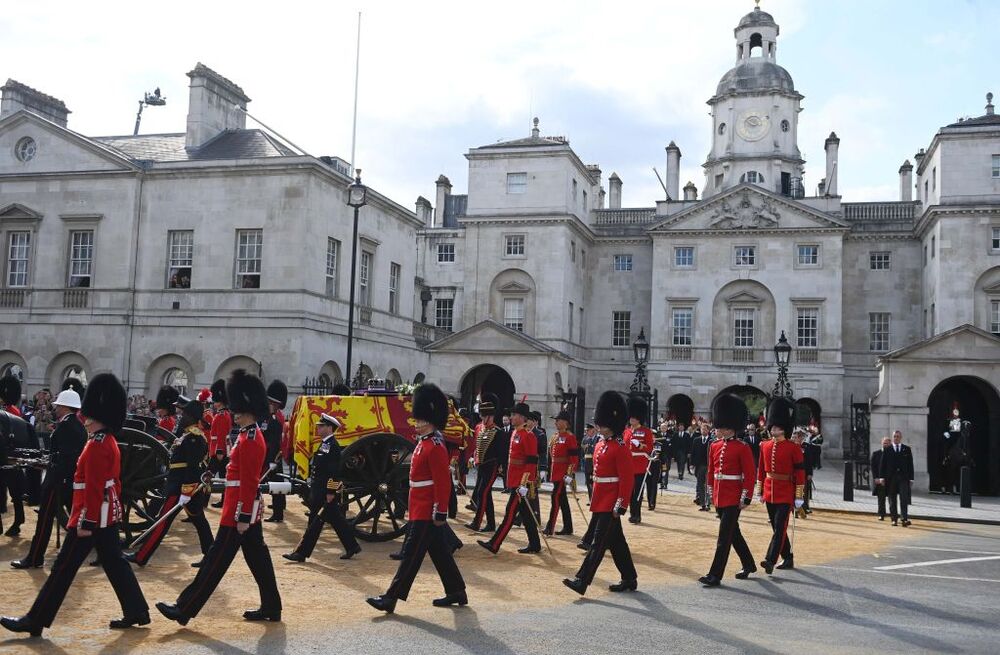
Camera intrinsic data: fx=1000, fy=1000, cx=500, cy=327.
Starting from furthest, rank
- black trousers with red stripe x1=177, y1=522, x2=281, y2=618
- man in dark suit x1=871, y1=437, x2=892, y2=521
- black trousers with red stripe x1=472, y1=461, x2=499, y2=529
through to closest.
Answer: man in dark suit x1=871, y1=437, x2=892, y2=521
black trousers with red stripe x1=472, y1=461, x2=499, y2=529
black trousers with red stripe x1=177, y1=522, x2=281, y2=618

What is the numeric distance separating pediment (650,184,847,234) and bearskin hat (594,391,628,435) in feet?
131

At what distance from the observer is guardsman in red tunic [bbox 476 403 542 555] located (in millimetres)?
12945

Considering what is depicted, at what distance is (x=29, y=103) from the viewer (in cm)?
3516

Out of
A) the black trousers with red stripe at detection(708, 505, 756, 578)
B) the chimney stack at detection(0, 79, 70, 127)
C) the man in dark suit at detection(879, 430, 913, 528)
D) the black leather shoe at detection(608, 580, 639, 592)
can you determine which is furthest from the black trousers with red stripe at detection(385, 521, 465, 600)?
the chimney stack at detection(0, 79, 70, 127)

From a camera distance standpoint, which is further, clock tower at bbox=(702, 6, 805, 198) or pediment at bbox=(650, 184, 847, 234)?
clock tower at bbox=(702, 6, 805, 198)

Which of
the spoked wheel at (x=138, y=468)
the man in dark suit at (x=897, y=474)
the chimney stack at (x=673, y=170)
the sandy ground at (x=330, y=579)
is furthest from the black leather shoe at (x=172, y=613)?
the chimney stack at (x=673, y=170)

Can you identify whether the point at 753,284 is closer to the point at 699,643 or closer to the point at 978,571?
the point at 978,571

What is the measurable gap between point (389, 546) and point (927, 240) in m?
41.1

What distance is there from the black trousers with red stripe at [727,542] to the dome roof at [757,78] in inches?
1982

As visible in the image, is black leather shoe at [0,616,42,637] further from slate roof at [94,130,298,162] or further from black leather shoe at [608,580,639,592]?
slate roof at [94,130,298,162]

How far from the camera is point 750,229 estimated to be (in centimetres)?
4934

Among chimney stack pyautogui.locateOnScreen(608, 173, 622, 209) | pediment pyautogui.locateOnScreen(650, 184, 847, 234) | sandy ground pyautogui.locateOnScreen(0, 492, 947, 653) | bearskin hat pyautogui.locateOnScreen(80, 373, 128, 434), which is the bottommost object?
sandy ground pyautogui.locateOnScreen(0, 492, 947, 653)

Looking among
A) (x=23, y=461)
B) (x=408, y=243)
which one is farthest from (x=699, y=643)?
(x=408, y=243)

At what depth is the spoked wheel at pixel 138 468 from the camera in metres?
12.2
